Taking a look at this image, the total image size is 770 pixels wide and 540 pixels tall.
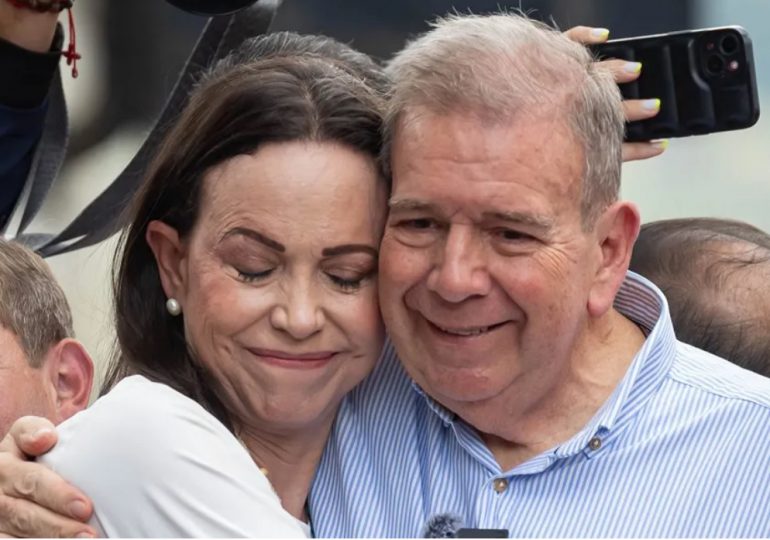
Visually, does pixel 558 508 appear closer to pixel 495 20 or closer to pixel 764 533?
pixel 764 533

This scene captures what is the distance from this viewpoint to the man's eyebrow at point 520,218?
2.38 metres

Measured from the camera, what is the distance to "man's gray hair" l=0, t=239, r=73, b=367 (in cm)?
299

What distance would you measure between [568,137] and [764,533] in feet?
2.26

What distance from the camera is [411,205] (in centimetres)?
243

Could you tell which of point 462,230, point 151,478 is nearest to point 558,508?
point 462,230

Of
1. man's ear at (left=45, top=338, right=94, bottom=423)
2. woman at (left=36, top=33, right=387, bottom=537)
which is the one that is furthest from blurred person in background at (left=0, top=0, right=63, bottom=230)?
woman at (left=36, top=33, right=387, bottom=537)

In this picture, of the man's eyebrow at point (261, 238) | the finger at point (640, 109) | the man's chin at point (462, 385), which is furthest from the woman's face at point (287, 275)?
the finger at point (640, 109)

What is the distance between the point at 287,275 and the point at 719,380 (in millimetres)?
742

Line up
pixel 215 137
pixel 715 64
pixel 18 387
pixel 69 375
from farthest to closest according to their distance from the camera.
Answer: pixel 69 375 < pixel 18 387 < pixel 715 64 < pixel 215 137

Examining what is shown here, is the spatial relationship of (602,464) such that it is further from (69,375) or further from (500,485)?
(69,375)

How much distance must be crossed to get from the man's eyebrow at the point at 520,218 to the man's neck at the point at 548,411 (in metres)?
0.30

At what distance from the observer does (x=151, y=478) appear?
224 cm

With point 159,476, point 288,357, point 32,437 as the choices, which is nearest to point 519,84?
point 288,357

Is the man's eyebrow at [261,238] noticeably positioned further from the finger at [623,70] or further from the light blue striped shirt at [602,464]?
the finger at [623,70]
